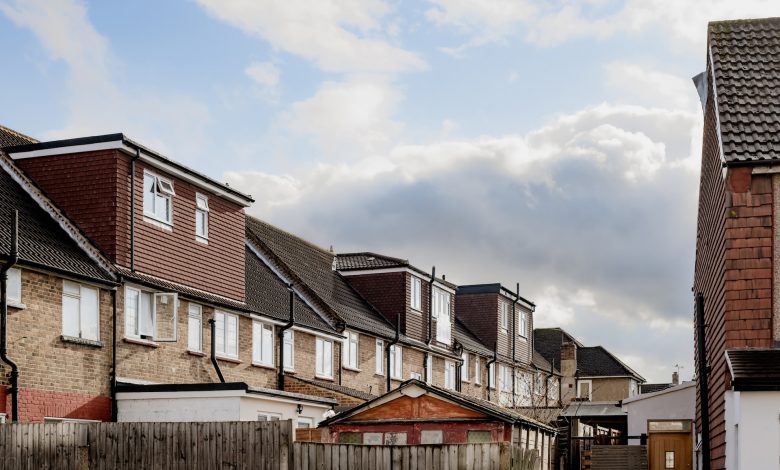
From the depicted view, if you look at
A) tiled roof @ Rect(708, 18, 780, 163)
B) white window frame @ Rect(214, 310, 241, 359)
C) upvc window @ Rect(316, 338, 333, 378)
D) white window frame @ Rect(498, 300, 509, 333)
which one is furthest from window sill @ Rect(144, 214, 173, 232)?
white window frame @ Rect(498, 300, 509, 333)

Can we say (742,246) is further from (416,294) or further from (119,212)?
(416,294)

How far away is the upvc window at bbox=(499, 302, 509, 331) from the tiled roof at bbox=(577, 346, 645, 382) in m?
20.7

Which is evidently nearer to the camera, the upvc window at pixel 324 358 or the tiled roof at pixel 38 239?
the tiled roof at pixel 38 239

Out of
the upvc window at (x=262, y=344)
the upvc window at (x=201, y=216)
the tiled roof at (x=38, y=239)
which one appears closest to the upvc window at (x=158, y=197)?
the upvc window at (x=201, y=216)

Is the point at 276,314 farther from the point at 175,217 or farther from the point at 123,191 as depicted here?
the point at 123,191

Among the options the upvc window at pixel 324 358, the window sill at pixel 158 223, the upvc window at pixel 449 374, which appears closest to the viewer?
the window sill at pixel 158 223

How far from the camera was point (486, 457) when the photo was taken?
16.4 meters

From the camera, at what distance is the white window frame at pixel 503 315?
55656 mm

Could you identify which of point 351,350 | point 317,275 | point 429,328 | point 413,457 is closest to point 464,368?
point 429,328

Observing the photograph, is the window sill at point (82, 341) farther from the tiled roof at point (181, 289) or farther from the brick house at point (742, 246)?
the brick house at point (742, 246)

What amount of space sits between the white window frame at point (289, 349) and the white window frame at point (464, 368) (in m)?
16.4

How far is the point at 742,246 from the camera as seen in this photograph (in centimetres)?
1823

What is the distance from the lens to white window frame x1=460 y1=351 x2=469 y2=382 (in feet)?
164

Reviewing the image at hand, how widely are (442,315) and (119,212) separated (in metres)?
23.4
